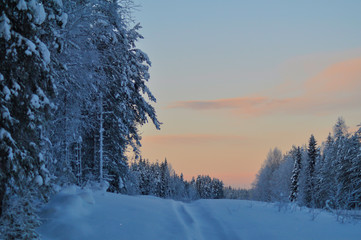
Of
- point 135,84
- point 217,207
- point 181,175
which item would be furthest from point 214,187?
point 217,207

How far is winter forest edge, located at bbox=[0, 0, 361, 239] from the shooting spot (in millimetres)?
5988

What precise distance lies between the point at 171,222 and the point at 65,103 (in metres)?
6.41

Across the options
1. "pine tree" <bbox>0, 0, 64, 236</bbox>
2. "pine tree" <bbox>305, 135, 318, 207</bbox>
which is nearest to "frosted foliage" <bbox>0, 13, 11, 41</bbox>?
"pine tree" <bbox>0, 0, 64, 236</bbox>

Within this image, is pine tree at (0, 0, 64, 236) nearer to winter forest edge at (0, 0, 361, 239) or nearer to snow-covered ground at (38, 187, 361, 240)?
winter forest edge at (0, 0, 361, 239)

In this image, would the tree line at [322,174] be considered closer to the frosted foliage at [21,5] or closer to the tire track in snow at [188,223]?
the tire track in snow at [188,223]

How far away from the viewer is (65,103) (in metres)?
11.0

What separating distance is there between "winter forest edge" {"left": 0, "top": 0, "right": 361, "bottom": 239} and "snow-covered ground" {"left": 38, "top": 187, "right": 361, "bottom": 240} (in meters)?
0.60

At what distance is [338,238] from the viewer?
6.01m

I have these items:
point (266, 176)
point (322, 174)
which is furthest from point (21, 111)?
point (266, 176)

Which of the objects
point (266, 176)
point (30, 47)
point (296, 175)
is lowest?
point (30, 47)

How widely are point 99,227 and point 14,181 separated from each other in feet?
6.71

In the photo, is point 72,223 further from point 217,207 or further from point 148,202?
point 217,207

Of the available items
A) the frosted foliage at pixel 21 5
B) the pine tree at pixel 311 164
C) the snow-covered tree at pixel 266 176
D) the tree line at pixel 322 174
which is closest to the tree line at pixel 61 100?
the frosted foliage at pixel 21 5

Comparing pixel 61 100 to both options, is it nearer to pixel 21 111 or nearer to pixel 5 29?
pixel 21 111
